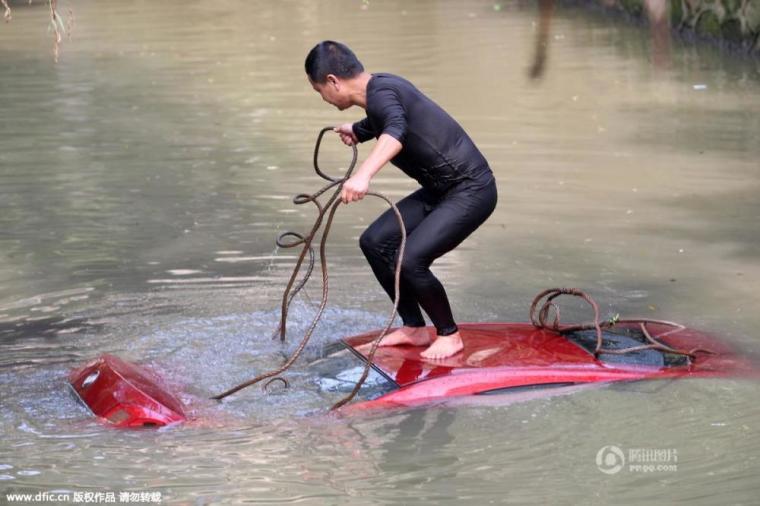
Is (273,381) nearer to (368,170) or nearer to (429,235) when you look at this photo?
(429,235)

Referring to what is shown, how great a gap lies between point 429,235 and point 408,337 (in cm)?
69

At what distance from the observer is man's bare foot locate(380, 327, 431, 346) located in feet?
19.9

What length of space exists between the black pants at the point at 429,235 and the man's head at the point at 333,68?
69 centimetres

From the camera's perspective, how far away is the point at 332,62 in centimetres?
544

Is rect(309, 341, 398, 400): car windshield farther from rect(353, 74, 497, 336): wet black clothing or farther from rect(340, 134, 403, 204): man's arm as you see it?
rect(340, 134, 403, 204): man's arm

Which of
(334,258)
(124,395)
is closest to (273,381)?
(124,395)

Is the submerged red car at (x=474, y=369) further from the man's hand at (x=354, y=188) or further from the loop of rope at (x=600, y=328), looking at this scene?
the man's hand at (x=354, y=188)

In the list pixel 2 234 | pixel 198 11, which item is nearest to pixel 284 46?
pixel 198 11

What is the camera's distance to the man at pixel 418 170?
5453mm

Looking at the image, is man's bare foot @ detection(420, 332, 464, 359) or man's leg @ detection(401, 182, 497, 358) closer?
man's leg @ detection(401, 182, 497, 358)

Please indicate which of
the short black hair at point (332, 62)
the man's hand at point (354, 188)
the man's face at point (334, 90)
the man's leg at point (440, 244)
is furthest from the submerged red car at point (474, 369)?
the short black hair at point (332, 62)

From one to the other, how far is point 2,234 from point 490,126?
527 cm

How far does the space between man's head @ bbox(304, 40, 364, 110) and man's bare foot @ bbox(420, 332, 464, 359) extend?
1243 mm

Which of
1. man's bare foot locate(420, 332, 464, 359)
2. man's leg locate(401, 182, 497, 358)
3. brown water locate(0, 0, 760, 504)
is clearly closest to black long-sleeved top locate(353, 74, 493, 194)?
man's leg locate(401, 182, 497, 358)
